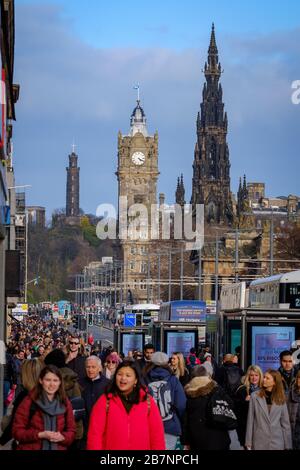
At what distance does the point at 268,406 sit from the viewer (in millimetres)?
14266

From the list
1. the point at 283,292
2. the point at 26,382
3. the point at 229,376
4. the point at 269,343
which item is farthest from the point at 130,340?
the point at 26,382

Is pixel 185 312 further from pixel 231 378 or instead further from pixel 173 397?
pixel 173 397

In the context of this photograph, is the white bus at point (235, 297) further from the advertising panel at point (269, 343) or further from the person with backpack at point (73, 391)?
the person with backpack at point (73, 391)

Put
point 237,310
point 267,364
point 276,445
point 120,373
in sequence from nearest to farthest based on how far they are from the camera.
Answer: point 120,373
point 276,445
point 267,364
point 237,310

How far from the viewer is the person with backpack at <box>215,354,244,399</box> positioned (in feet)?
65.0

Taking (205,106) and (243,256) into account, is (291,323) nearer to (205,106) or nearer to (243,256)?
(243,256)

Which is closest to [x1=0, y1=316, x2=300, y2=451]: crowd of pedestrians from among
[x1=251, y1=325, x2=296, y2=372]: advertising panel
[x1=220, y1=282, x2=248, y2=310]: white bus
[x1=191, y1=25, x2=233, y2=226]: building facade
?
[x1=251, y1=325, x2=296, y2=372]: advertising panel

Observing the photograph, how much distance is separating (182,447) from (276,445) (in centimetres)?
87

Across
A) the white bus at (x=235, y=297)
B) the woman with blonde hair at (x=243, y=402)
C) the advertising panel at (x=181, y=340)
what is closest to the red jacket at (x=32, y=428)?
the woman with blonde hair at (x=243, y=402)

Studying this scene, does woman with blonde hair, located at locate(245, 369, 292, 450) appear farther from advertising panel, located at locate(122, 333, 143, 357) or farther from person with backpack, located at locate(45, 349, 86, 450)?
advertising panel, located at locate(122, 333, 143, 357)

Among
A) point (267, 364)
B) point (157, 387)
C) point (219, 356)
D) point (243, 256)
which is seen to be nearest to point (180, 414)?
point (157, 387)

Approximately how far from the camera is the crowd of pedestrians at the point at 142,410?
11.5 meters

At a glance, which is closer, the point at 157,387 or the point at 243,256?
the point at 157,387

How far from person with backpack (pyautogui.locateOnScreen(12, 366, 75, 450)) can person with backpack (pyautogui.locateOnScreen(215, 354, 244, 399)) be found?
24.3ft
